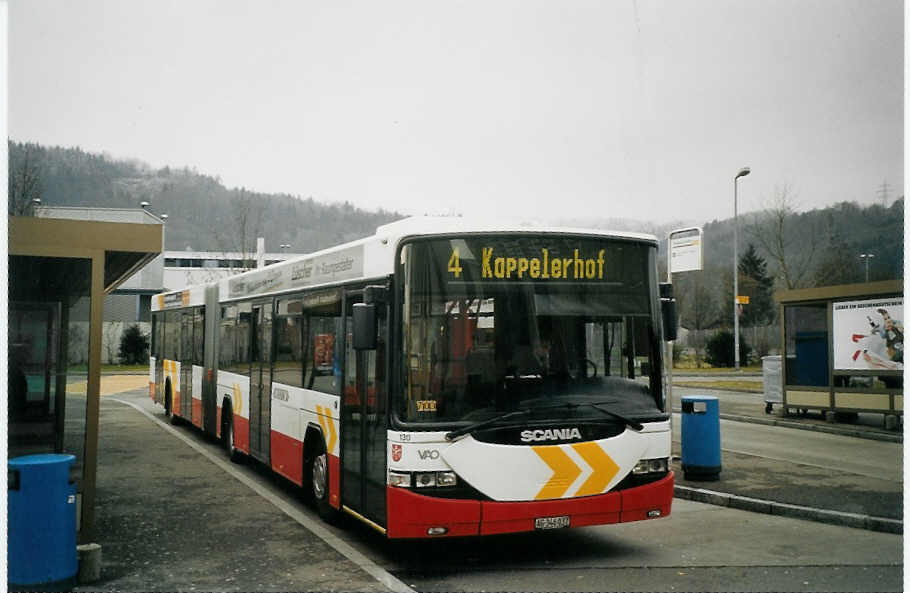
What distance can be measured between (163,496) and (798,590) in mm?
7352

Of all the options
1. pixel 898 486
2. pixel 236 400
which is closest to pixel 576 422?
pixel 898 486

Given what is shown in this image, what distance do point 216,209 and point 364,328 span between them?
216 ft

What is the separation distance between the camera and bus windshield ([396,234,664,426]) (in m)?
6.55

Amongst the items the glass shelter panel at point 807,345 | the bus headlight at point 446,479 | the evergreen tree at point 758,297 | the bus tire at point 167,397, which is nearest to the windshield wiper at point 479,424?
the bus headlight at point 446,479

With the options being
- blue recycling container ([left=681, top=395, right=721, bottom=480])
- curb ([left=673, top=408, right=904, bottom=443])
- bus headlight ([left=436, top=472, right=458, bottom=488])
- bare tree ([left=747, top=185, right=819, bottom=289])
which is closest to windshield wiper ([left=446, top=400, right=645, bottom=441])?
bus headlight ([left=436, top=472, right=458, bottom=488])

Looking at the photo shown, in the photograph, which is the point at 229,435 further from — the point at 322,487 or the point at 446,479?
the point at 446,479

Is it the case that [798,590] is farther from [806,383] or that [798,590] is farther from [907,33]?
[806,383]

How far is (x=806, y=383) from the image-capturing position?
18484mm

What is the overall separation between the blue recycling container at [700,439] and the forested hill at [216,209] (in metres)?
31.1

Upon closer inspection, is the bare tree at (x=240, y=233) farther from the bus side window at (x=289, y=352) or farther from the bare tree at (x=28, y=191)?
the bus side window at (x=289, y=352)

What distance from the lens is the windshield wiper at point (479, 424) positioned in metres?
6.45

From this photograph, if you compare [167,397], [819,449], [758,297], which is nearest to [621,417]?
[819,449]

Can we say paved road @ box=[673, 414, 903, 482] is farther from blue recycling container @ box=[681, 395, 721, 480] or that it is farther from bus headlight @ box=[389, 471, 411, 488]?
bus headlight @ box=[389, 471, 411, 488]

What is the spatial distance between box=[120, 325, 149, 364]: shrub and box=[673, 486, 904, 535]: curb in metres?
42.7
